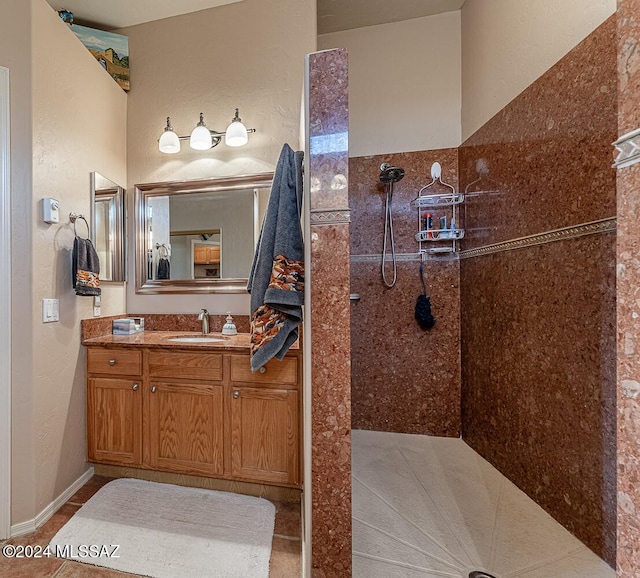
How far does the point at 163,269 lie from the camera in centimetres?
232

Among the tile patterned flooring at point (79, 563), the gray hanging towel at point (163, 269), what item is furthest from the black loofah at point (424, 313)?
the gray hanging towel at point (163, 269)

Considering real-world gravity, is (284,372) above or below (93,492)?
above

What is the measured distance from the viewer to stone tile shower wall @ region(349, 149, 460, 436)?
244 cm

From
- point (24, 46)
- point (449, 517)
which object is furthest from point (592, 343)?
point (24, 46)

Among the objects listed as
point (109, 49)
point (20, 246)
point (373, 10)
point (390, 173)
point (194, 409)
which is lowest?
point (194, 409)

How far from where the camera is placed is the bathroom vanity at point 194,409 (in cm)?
169

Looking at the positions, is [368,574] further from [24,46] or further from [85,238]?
[24,46]

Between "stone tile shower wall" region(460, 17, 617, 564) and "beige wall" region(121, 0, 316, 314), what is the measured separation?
57.0 inches

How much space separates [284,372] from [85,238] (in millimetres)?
1573

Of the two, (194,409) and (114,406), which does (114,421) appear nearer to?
(114,406)

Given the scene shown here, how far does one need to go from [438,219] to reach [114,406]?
2638 millimetres

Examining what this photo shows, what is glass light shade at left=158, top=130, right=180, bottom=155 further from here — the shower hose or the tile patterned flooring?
the tile patterned flooring

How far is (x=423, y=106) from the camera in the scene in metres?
2.45

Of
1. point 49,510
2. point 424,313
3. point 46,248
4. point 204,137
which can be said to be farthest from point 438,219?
point 49,510
